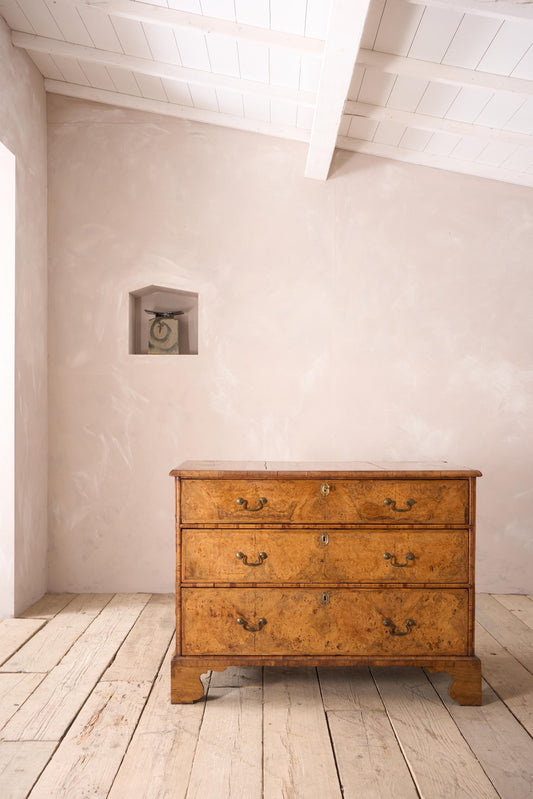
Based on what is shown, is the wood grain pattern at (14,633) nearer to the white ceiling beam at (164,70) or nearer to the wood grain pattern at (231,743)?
the wood grain pattern at (231,743)

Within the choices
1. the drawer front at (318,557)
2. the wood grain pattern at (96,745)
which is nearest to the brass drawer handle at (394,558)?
the drawer front at (318,557)

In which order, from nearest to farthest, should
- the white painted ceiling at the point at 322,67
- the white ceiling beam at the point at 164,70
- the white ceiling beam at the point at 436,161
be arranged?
the white painted ceiling at the point at 322,67 < the white ceiling beam at the point at 164,70 < the white ceiling beam at the point at 436,161

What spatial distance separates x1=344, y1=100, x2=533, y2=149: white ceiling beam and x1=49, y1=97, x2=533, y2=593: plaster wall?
18.5 inches

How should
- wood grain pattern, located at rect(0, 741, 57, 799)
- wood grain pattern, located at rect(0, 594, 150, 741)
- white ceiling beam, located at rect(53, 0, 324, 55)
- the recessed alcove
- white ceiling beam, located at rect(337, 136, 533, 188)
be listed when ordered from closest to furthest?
1. wood grain pattern, located at rect(0, 741, 57, 799)
2. wood grain pattern, located at rect(0, 594, 150, 741)
3. white ceiling beam, located at rect(53, 0, 324, 55)
4. white ceiling beam, located at rect(337, 136, 533, 188)
5. the recessed alcove

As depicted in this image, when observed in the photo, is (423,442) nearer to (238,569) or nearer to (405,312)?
(405,312)

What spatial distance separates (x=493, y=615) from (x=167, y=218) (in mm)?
3011

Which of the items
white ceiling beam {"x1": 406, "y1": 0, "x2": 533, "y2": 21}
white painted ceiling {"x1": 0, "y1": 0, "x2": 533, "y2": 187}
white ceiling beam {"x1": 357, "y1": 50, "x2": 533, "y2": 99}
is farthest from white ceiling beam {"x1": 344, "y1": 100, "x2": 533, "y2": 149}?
white ceiling beam {"x1": 406, "y1": 0, "x2": 533, "y2": 21}

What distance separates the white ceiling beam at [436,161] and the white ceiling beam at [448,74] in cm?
80

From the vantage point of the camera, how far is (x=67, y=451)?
373 centimetres

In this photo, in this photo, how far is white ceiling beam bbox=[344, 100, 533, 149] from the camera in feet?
10.6

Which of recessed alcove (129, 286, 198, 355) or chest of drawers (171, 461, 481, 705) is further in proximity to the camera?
recessed alcove (129, 286, 198, 355)

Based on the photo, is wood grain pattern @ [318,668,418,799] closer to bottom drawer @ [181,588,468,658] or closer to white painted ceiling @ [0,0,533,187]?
bottom drawer @ [181,588,468,658]

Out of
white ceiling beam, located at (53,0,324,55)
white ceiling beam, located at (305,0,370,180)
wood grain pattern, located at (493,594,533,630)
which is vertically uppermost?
white ceiling beam, located at (53,0,324,55)

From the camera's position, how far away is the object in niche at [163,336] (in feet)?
12.5
